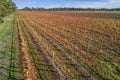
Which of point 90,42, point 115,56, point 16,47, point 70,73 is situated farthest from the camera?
point 90,42

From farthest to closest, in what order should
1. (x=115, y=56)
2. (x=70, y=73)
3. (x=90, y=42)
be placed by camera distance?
1. (x=90, y=42)
2. (x=115, y=56)
3. (x=70, y=73)

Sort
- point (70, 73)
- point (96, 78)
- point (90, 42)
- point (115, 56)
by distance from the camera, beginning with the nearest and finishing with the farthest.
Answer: point (96, 78), point (70, 73), point (115, 56), point (90, 42)

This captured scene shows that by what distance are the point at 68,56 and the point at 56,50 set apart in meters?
2.60

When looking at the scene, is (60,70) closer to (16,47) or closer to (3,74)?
(3,74)

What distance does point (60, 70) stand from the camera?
1559cm

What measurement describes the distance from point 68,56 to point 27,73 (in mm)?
5050

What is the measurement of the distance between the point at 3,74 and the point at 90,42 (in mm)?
11882

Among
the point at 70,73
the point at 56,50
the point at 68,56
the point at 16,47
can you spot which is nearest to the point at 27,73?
the point at 70,73

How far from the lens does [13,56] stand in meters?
19.8

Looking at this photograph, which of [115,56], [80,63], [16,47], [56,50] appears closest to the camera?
[80,63]

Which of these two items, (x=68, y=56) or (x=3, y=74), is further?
(x=68, y=56)

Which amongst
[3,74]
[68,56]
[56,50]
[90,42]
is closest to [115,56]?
[68,56]

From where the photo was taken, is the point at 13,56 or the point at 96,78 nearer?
the point at 96,78

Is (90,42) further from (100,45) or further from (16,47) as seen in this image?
(16,47)
